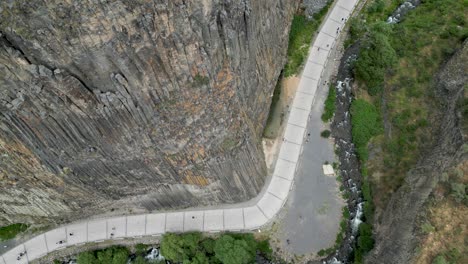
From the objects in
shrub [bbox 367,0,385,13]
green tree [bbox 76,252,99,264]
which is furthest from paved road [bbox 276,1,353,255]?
green tree [bbox 76,252,99,264]

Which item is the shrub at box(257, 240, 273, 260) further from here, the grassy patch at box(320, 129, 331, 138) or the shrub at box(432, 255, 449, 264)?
the shrub at box(432, 255, 449, 264)

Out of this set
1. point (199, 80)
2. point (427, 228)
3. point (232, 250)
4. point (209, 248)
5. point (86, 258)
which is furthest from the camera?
point (86, 258)

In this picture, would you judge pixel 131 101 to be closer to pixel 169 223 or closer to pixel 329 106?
pixel 169 223

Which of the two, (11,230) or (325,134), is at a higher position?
(325,134)

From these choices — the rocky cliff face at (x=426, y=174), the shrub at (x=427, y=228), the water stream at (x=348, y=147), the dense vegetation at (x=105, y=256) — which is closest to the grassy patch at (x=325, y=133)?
the water stream at (x=348, y=147)

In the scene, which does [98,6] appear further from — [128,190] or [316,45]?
[316,45]

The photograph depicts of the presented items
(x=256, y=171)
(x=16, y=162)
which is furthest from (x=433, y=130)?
(x=16, y=162)

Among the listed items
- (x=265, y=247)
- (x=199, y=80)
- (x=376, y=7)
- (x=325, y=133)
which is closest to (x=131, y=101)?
(x=199, y=80)
